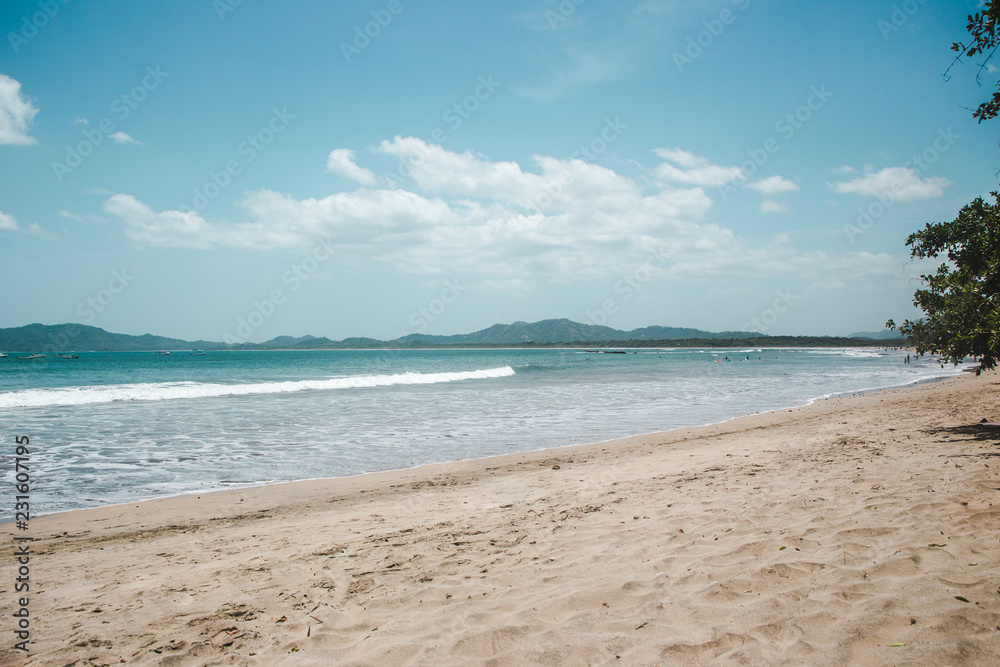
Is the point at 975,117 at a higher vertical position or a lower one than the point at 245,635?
higher

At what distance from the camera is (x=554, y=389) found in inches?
1153

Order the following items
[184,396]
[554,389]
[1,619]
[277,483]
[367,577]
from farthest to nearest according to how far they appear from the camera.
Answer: [554,389] < [184,396] < [277,483] < [367,577] < [1,619]

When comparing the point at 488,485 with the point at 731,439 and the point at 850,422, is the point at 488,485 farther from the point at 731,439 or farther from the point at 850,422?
the point at 850,422

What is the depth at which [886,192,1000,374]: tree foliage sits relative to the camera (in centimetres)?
880

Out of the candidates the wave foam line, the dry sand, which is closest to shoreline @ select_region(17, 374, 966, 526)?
the dry sand

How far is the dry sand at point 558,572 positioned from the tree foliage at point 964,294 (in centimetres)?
188

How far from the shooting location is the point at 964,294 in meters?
9.48

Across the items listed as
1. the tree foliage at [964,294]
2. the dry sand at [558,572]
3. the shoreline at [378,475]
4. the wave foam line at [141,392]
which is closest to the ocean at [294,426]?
the wave foam line at [141,392]

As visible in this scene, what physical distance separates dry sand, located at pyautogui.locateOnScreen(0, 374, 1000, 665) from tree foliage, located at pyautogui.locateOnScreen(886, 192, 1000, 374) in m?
1.88

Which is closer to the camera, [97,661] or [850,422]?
[97,661]

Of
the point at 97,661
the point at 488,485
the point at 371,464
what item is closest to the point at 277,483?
the point at 371,464

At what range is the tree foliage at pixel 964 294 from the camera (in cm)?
880

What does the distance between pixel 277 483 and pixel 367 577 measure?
5.75 m

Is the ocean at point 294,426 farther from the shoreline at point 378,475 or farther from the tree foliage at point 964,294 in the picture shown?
the tree foliage at point 964,294
